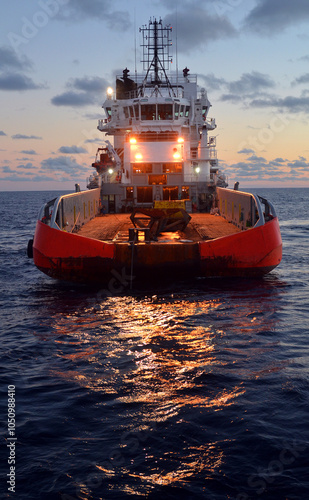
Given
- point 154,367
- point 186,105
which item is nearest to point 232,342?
point 154,367

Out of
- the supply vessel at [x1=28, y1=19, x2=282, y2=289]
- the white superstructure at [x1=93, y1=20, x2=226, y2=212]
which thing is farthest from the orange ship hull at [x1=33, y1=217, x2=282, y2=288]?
the white superstructure at [x1=93, y1=20, x2=226, y2=212]

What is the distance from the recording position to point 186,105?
35781 mm

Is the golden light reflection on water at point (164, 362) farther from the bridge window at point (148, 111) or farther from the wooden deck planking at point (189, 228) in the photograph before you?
the bridge window at point (148, 111)

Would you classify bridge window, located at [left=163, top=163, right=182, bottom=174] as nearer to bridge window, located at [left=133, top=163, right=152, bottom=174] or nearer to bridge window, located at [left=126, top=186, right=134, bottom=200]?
bridge window, located at [left=133, top=163, right=152, bottom=174]

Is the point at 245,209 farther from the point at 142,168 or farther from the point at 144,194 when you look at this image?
the point at 142,168

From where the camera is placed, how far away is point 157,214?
846 inches

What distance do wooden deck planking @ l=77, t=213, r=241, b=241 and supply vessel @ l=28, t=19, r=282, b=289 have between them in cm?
5

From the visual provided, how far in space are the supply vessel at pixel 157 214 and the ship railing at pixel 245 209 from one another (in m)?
0.05

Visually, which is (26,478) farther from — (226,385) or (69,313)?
(69,313)

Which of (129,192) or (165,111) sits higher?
(165,111)

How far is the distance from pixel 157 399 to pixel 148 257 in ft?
27.9

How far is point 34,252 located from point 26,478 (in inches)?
485

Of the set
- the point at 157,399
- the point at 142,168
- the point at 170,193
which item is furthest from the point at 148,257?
the point at 142,168

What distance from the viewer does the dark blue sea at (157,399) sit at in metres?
6.15
